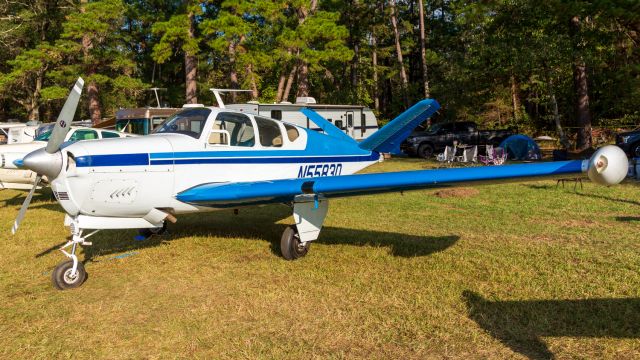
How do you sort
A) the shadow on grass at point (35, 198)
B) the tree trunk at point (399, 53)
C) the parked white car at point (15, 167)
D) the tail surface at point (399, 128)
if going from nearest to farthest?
the tail surface at point (399, 128), the parked white car at point (15, 167), the shadow on grass at point (35, 198), the tree trunk at point (399, 53)

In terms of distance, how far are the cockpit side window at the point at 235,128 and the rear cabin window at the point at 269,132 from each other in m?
0.17

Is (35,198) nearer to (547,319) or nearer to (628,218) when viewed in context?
(547,319)

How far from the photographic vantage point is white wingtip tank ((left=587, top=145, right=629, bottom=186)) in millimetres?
3020

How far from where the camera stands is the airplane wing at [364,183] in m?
4.05

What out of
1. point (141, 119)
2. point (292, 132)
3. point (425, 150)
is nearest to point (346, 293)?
point (292, 132)

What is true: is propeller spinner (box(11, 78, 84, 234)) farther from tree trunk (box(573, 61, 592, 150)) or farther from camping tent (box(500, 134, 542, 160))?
tree trunk (box(573, 61, 592, 150))

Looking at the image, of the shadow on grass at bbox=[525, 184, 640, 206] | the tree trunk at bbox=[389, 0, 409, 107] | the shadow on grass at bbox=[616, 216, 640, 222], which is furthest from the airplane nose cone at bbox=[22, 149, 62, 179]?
the tree trunk at bbox=[389, 0, 409, 107]

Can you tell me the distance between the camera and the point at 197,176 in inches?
235

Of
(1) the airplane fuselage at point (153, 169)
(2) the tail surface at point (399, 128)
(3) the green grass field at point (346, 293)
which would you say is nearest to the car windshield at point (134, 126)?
(3) the green grass field at point (346, 293)

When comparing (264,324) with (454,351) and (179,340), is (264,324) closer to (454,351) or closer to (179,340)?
(179,340)

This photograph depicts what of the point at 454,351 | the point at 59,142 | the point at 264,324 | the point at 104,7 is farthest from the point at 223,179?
the point at 104,7

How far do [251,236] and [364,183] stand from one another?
3.24 meters

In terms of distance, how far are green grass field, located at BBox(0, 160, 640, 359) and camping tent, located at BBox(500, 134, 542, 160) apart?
39.5ft

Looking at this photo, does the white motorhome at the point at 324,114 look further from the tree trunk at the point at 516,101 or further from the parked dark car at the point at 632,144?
the tree trunk at the point at 516,101
